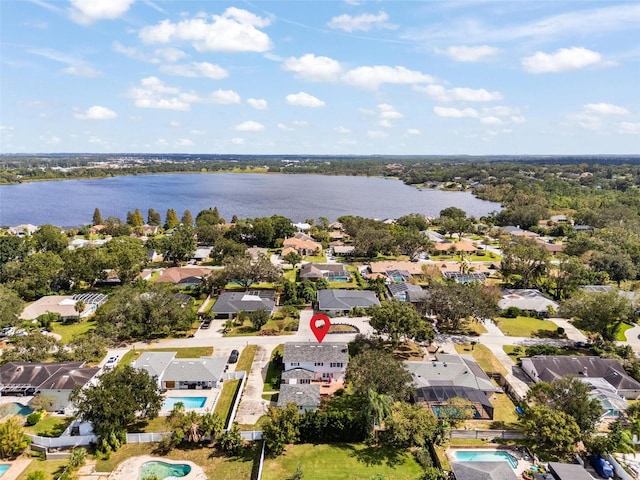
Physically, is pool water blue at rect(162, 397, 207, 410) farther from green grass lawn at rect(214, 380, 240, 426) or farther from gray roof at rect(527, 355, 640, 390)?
gray roof at rect(527, 355, 640, 390)

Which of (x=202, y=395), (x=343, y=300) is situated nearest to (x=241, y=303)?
(x=343, y=300)

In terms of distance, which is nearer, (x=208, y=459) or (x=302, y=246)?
(x=208, y=459)

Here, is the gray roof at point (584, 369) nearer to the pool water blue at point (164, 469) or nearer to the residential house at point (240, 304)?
the residential house at point (240, 304)

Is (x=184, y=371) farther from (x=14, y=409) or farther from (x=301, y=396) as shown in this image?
(x=14, y=409)

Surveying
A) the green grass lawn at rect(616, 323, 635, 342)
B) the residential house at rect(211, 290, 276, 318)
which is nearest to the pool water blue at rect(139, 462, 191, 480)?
the residential house at rect(211, 290, 276, 318)

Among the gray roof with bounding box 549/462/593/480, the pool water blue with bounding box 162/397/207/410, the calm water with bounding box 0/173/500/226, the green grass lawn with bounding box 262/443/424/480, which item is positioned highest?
the calm water with bounding box 0/173/500/226

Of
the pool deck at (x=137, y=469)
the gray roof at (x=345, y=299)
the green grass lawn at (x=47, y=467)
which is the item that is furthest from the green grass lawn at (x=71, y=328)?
the gray roof at (x=345, y=299)
